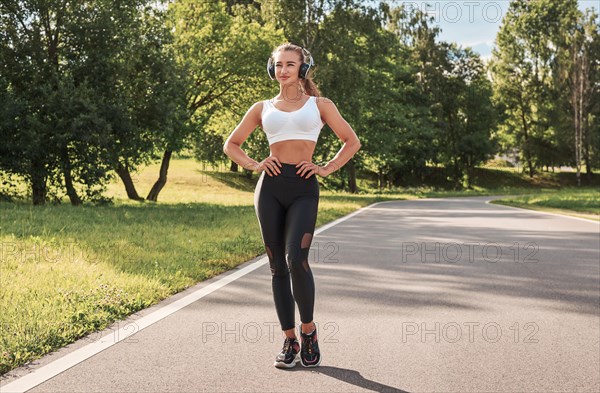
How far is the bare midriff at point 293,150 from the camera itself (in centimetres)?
408

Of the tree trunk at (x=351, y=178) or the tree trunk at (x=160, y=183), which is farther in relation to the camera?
the tree trunk at (x=351, y=178)

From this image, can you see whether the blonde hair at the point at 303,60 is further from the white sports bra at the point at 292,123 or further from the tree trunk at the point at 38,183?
the tree trunk at the point at 38,183

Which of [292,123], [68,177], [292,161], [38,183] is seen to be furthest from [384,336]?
[38,183]

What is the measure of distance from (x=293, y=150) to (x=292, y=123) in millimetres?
159

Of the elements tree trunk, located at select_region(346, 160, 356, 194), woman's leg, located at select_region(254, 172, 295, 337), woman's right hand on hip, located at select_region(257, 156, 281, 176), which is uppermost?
woman's right hand on hip, located at select_region(257, 156, 281, 176)

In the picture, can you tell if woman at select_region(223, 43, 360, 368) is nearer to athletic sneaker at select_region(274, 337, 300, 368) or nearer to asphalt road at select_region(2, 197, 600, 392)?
athletic sneaker at select_region(274, 337, 300, 368)

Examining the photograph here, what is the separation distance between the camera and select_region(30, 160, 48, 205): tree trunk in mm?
20625

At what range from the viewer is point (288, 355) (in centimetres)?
438

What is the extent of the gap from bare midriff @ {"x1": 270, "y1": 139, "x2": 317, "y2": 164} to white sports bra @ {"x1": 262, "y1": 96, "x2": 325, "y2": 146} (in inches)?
1.0

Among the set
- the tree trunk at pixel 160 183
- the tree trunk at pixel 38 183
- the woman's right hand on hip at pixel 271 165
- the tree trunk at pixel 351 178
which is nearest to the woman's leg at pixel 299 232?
the woman's right hand on hip at pixel 271 165

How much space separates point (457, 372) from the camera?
168 inches

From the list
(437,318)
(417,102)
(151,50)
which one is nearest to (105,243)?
(437,318)

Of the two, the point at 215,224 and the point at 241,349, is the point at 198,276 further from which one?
the point at 215,224

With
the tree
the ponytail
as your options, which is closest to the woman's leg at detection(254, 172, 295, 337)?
the ponytail
